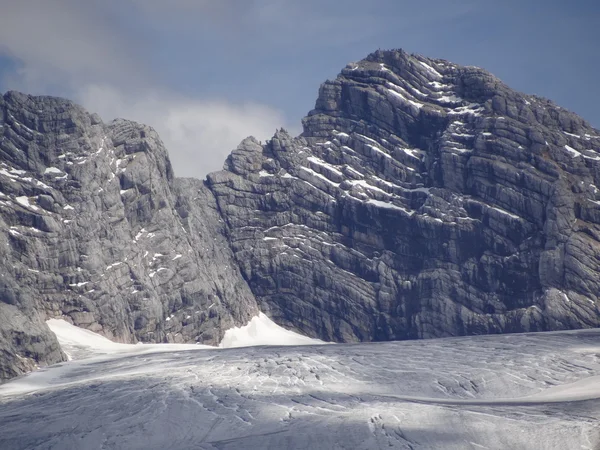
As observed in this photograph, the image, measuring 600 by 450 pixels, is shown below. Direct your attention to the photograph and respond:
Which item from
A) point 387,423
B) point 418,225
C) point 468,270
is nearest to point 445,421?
point 387,423

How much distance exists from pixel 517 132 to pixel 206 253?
69.0 meters

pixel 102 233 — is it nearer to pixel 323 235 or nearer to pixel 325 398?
pixel 323 235

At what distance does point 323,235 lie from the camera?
630 feet

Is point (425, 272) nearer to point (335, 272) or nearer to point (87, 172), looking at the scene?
point (335, 272)

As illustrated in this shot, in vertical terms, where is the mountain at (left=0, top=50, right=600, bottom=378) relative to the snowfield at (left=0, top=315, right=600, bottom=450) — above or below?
above

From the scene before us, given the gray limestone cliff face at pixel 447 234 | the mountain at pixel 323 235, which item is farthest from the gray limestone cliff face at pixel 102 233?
the gray limestone cliff face at pixel 447 234

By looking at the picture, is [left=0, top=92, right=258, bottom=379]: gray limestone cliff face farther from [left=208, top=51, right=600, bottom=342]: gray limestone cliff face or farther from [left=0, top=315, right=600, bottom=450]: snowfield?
[left=0, top=315, right=600, bottom=450]: snowfield

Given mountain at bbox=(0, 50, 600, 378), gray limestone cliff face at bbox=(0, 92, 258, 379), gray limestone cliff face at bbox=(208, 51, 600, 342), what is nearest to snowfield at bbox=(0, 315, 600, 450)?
gray limestone cliff face at bbox=(0, 92, 258, 379)

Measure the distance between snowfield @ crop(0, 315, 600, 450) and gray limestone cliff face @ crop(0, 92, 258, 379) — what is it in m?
18.3

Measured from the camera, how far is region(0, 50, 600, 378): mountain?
154m

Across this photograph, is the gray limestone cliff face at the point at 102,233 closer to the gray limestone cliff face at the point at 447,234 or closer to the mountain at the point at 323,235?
the mountain at the point at 323,235

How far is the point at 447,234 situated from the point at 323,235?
28.5m

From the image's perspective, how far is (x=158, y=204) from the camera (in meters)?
172

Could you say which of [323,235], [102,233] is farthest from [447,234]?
[102,233]
